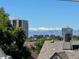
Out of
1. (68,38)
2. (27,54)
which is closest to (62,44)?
(68,38)

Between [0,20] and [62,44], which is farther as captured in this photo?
[0,20]

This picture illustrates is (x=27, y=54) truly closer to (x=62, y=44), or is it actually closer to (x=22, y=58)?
(x=22, y=58)

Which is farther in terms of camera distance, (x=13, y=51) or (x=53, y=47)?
(x=13, y=51)

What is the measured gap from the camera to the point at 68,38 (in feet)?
150

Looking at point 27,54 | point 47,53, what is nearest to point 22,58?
point 27,54

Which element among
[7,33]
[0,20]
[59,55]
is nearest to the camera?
[59,55]

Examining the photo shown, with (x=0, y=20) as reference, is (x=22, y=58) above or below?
below

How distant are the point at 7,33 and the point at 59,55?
367 inches

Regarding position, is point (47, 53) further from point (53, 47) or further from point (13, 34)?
point (13, 34)

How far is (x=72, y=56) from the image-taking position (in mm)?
44531

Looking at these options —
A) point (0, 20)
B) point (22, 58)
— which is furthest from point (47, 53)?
point (0, 20)

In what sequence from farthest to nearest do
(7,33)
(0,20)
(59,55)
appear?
(0,20) < (7,33) < (59,55)

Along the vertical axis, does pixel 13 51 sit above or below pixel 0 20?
below

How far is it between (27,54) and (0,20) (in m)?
7.20
